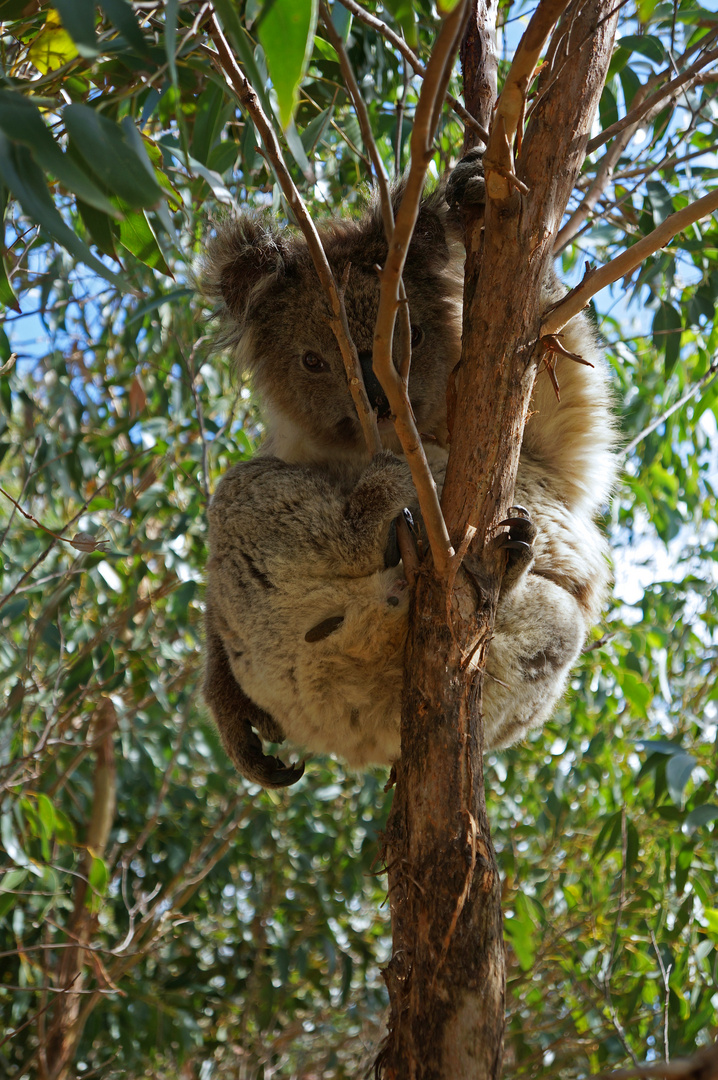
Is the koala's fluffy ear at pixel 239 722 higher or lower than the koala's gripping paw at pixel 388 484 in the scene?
lower

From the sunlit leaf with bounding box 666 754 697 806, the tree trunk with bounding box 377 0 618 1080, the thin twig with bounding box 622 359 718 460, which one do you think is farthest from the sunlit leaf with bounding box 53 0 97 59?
the sunlit leaf with bounding box 666 754 697 806

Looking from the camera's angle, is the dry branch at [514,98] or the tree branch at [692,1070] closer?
the tree branch at [692,1070]

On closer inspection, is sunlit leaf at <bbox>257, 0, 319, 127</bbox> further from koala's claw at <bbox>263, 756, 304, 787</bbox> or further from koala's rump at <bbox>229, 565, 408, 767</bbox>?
koala's claw at <bbox>263, 756, 304, 787</bbox>

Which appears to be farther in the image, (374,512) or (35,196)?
(374,512)

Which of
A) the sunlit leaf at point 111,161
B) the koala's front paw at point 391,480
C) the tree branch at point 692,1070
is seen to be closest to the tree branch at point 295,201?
the koala's front paw at point 391,480

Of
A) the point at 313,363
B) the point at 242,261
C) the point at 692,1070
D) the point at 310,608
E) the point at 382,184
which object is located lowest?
the point at 692,1070

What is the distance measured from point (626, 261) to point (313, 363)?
120cm

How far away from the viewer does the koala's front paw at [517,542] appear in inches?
66.6

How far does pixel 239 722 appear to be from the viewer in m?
2.47

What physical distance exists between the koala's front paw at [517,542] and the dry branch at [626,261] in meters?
0.35

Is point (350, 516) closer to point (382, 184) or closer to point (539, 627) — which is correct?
point (539, 627)

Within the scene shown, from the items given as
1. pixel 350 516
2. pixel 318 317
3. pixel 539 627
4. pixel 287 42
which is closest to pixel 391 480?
pixel 350 516

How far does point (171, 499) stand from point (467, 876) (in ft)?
11.5

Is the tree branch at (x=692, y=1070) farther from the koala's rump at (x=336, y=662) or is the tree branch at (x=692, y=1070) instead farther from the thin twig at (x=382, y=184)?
the koala's rump at (x=336, y=662)
